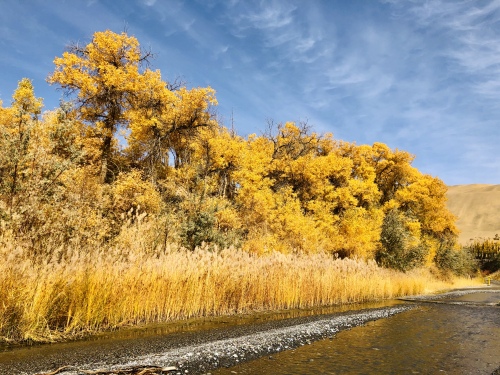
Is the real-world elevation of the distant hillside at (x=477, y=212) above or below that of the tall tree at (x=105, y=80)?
above

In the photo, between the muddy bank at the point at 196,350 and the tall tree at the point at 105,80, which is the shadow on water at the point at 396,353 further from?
the tall tree at the point at 105,80

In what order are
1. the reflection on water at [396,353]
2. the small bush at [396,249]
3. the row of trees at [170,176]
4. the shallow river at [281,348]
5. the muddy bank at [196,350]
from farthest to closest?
the small bush at [396,249] → the row of trees at [170,176] → the reflection on water at [396,353] → the shallow river at [281,348] → the muddy bank at [196,350]

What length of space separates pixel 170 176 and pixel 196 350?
74.6 feet

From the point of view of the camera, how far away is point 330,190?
3469cm

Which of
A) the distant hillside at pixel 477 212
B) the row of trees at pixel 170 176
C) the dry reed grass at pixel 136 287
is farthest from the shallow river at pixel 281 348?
the distant hillside at pixel 477 212

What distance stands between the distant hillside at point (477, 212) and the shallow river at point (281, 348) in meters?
124

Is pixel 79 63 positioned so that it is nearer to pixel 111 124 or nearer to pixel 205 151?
pixel 111 124

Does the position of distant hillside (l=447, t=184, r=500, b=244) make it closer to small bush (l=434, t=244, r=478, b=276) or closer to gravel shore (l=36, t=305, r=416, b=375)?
small bush (l=434, t=244, r=478, b=276)

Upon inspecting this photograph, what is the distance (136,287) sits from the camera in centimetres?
876

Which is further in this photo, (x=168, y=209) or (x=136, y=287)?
(x=168, y=209)

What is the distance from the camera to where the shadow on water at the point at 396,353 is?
6156 millimetres

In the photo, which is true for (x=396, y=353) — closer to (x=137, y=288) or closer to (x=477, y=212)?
(x=137, y=288)

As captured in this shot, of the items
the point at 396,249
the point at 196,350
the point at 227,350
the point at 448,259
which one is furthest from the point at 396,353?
the point at 448,259

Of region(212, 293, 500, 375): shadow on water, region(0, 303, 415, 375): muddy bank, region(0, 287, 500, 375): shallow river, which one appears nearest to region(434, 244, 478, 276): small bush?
region(212, 293, 500, 375): shadow on water
